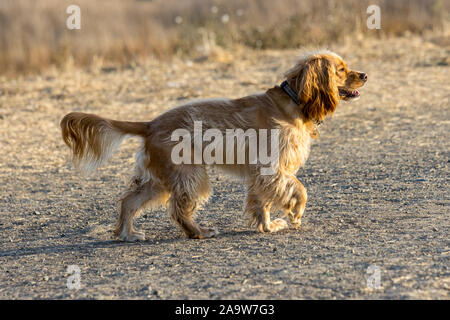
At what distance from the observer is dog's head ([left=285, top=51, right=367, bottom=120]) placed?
245 inches

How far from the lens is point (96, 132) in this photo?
6.21 metres

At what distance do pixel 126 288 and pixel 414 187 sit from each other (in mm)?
3564

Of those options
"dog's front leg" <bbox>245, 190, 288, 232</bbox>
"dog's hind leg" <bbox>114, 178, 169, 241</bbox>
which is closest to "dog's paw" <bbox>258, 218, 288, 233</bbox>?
"dog's front leg" <bbox>245, 190, 288, 232</bbox>

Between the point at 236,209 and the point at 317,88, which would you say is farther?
the point at 236,209

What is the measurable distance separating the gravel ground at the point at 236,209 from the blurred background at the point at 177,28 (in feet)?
6.66

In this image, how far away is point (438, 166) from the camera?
8.10 meters

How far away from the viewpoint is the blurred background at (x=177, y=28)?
15.4 metres

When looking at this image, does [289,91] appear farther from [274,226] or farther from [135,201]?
[135,201]

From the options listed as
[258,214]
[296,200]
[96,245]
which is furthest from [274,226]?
[96,245]

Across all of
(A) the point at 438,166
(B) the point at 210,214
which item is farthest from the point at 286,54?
(B) the point at 210,214

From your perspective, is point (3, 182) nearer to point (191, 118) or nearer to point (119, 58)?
point (191, 118)

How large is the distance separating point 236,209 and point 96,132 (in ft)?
5.49

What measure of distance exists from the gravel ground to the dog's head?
1.01 m

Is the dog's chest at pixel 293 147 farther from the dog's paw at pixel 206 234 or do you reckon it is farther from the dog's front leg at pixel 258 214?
the dog's paw at pixel 206 234
